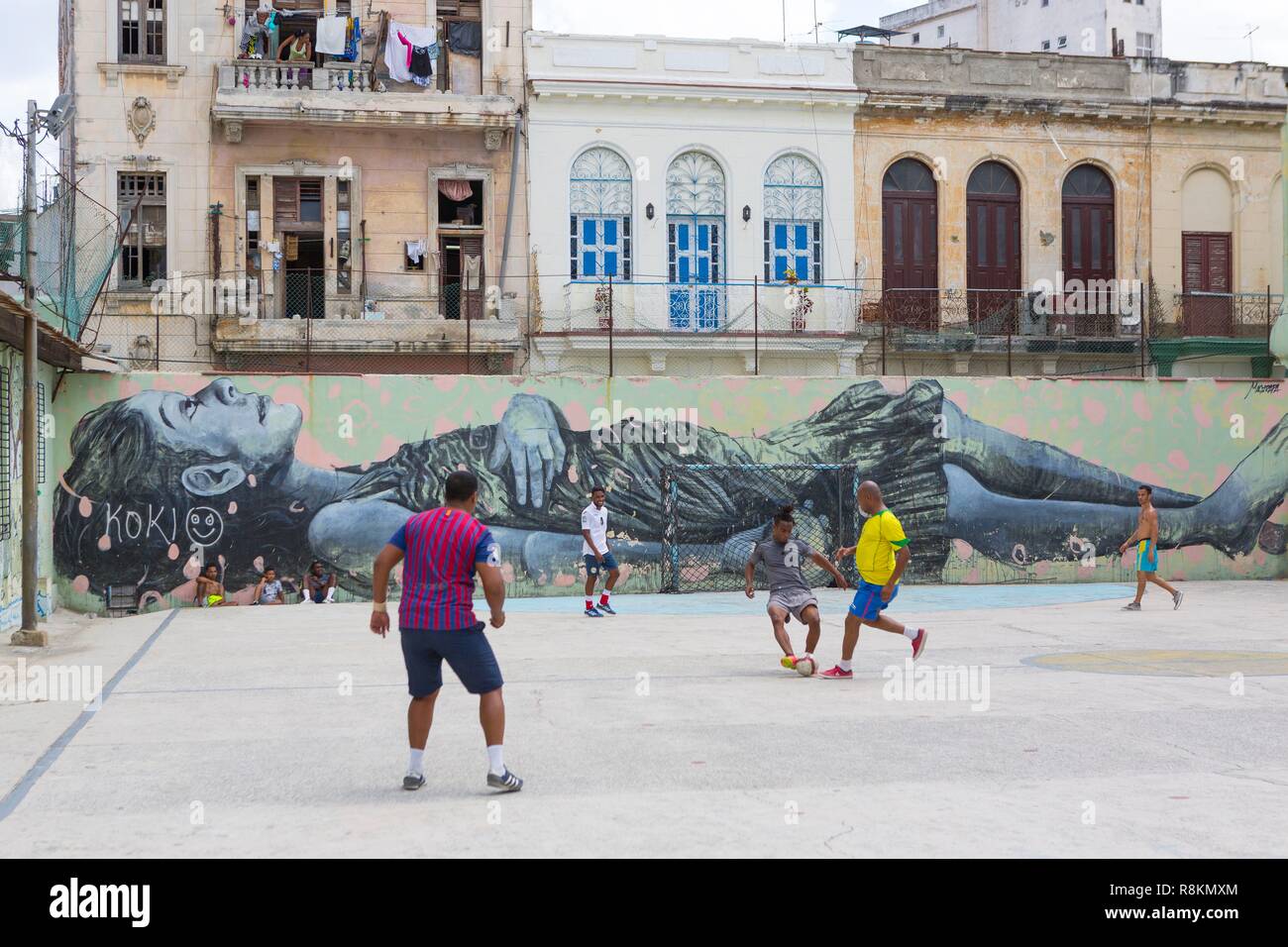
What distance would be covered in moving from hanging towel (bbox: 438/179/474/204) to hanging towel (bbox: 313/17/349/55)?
3.34 m

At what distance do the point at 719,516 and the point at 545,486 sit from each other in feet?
9.38

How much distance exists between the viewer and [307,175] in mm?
30953

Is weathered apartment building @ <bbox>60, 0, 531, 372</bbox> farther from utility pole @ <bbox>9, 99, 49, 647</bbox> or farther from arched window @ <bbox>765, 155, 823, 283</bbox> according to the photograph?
utility pole @ <bbox>9, 99, 49, 647</bbox>

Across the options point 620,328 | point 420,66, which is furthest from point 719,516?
point 420,66

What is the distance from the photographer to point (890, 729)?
10.2m

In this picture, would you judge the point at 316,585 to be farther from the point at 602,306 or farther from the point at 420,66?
the point at 420,66

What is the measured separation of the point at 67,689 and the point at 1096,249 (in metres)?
26.8

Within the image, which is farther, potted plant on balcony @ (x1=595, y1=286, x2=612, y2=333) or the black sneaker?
potted plant on balcony @ (x1=595, y1=286, x2=612, y2=333)

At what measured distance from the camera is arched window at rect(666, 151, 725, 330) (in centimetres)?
3186

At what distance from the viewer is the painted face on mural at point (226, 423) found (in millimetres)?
21953

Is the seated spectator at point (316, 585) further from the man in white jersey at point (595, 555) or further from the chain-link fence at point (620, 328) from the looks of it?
the chain-link fence at point (620, 328)

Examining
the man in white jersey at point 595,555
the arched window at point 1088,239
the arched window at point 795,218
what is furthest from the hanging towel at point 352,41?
the arched window at point 1088,239

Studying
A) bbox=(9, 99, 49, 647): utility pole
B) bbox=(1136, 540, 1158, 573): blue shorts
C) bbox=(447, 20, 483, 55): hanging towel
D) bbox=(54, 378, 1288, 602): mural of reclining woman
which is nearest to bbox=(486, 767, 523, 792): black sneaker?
bbox=(9, 99, 49, 647): utility pole
